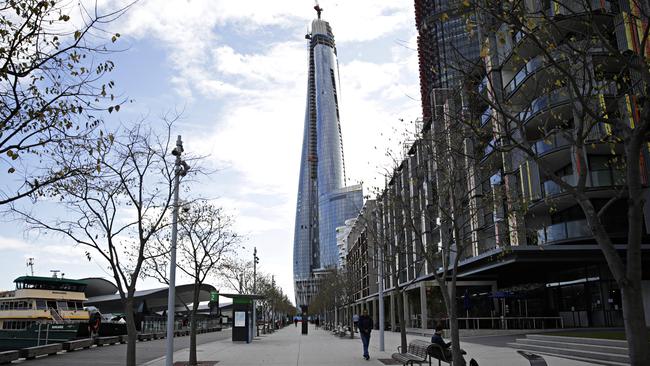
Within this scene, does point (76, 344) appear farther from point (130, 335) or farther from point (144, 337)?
point (130, 335)

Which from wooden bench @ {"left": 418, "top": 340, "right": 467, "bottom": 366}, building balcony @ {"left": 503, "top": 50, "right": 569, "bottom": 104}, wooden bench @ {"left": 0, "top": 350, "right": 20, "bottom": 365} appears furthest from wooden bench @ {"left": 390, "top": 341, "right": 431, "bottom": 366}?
wooden bench @ {"left": 0, "top": 350, "right": 20, "bottom": 365}

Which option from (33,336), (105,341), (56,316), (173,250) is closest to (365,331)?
(173,250)

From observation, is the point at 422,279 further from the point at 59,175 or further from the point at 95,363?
the point at 59,175

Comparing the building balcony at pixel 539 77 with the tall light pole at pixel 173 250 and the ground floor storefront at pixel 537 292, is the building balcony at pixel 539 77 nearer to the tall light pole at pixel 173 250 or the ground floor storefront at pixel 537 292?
the tall light pole at pixel 173 250

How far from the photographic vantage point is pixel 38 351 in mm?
22797

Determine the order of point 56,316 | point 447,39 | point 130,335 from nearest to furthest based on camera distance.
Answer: point 130,335 → point 447,39 → point 56,316

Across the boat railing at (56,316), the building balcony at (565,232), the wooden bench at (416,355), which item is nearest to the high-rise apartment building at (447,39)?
the wooden bench at (416,355)

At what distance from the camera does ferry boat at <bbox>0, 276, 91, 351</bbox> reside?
1331 inches

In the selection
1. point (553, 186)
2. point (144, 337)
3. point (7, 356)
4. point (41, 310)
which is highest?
point (553, 186)

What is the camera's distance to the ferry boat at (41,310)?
1331 inches

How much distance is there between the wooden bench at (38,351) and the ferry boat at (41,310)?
972cm

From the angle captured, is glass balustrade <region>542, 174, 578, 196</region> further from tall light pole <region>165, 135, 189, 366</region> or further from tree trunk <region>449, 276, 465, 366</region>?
tall light pole <region>165, 135, 189, 366</region>

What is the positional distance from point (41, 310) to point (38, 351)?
72.9 ft

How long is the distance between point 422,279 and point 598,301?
17.8m
